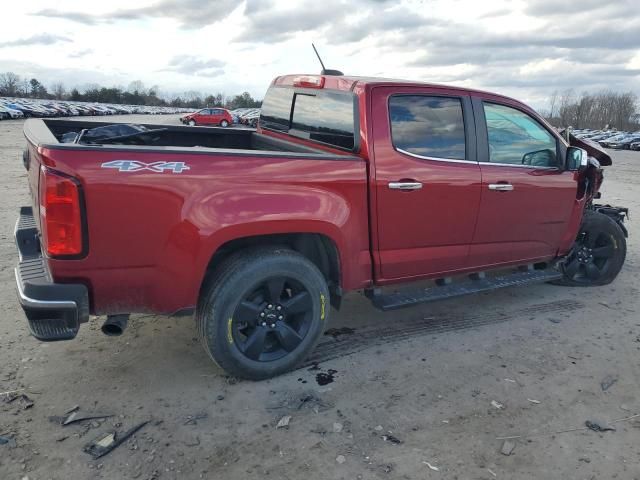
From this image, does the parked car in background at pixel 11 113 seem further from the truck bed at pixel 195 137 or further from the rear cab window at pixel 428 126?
the rear cab window at pixel 428 126

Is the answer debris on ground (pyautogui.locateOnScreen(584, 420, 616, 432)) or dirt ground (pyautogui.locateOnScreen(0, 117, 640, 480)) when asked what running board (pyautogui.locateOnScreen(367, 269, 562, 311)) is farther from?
debris on ground (pyautogui.locateOnScreen(584, 420, 616, 432))

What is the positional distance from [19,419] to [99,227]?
4.04 feet

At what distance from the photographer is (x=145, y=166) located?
9.40 feet

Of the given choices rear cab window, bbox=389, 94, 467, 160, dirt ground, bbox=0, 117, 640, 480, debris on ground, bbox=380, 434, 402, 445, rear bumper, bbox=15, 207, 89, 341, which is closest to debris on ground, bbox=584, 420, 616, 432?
dirt ground, bbox=0, 117, 640, 480

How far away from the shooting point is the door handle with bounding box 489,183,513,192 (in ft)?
13.9

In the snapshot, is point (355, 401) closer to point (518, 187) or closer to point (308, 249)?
point (308, 249)

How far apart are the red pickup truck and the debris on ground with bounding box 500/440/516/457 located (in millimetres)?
1310

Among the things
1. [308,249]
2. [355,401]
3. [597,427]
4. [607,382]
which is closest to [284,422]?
[355,401]

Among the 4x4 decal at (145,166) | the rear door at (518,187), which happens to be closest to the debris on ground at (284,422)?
the 4x4 decal at (145,166)

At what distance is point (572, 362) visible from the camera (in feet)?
12.9

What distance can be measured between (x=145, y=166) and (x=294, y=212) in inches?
36.4

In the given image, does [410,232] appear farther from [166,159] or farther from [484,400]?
[166,159]

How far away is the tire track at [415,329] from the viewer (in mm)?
4012

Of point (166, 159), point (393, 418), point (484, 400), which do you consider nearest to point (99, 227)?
point (166, 159)
